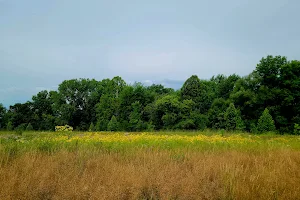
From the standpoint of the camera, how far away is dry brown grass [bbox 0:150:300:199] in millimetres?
3816

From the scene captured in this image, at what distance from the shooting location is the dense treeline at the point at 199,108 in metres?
34.7

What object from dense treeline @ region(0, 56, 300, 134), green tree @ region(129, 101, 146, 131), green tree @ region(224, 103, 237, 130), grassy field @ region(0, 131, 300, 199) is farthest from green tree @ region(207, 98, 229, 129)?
grassy field @ region(0, 131, 300, 199)

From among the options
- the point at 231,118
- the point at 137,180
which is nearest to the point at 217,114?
the point at 231,118

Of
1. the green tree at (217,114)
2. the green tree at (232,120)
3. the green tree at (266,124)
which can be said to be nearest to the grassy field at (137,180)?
the green tree at (266,124)

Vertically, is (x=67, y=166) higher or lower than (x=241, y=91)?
lower

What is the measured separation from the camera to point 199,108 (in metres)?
41.3

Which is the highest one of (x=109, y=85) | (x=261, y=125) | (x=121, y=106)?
(x=109, y=85)

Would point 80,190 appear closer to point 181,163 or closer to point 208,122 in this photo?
point 181,163

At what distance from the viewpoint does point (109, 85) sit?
55656mm

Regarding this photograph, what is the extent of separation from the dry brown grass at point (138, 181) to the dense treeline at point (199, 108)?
78.3ft

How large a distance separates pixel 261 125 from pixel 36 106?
177ft

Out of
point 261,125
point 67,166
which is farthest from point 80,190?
point 261,125

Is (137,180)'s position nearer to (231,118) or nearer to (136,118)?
(231,118)

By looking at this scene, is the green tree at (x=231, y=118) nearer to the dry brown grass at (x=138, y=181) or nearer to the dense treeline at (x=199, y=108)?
the dense treeline at (x=199, y=108)
